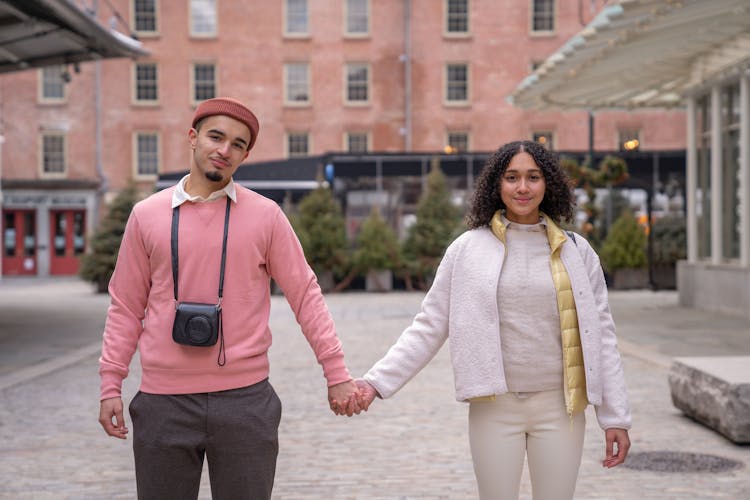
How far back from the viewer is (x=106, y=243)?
30.5 meters

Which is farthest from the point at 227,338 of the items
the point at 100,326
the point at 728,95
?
the point at 728,95

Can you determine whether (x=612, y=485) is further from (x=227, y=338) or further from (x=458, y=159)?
(x=458, y=159)

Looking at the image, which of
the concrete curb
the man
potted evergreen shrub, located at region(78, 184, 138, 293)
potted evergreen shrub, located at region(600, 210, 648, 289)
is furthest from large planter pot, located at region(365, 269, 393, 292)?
the man

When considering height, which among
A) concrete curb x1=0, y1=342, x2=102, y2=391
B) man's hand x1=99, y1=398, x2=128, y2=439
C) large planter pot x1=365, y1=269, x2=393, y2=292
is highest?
man's hand x1=99, y1=398, x2=128, y2=439

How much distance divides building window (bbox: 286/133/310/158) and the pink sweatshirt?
4289 centimetres

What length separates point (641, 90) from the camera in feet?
68.8

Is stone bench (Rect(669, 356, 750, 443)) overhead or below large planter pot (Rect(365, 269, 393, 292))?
overhead

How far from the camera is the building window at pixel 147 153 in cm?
4638

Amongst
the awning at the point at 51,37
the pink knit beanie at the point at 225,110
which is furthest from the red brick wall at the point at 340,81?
the pink knit beanie at the point at 225,110

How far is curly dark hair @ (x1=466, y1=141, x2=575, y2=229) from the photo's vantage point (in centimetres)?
405

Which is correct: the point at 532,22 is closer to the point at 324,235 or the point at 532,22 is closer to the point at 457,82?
the point at 457,82

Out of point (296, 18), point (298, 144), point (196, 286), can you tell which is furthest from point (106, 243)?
point (196, 286)

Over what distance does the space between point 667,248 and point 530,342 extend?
27067 millimetres

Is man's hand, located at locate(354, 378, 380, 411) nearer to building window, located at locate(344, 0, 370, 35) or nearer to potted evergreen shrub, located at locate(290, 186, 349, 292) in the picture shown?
potted evergreen shrub, located at locate(290, 186, 349, 292)
